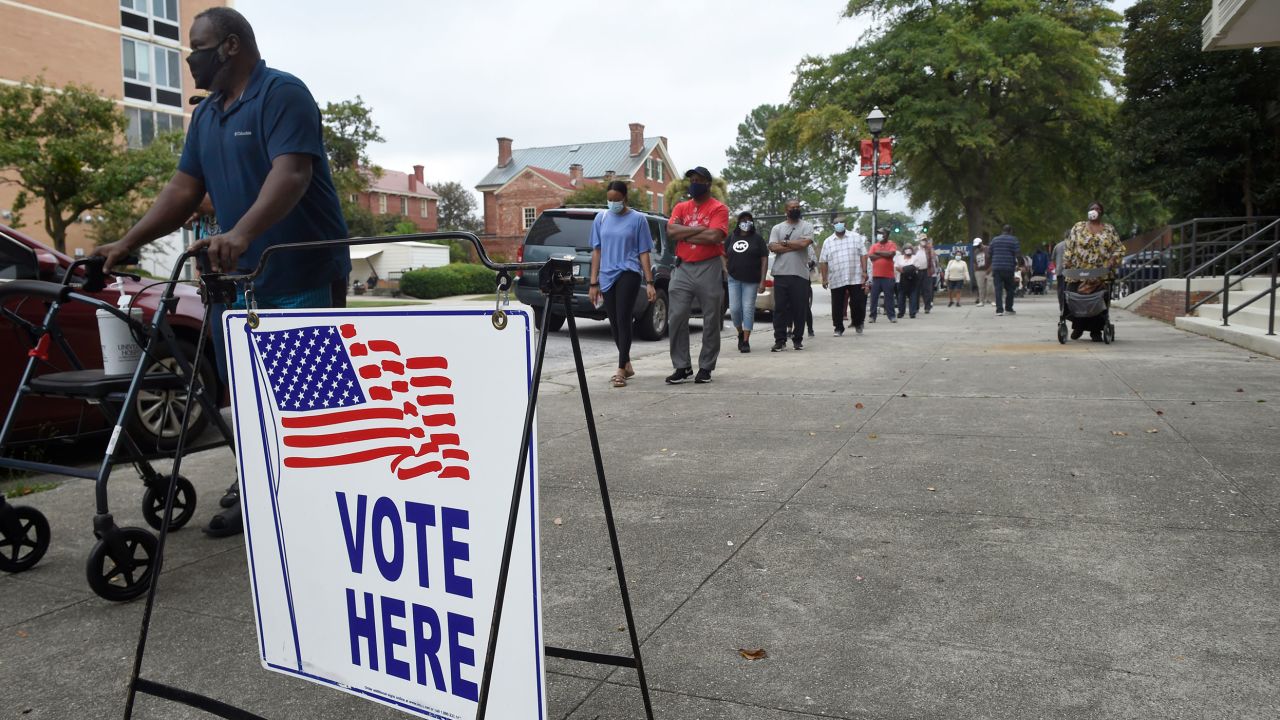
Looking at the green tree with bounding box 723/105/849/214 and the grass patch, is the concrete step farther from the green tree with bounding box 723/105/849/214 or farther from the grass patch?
the green tree with bounding box 723/105/849/214

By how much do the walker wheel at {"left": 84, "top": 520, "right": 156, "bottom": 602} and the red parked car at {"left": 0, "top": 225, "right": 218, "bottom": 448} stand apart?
5.68ft

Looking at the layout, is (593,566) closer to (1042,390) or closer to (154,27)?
(1042,390)

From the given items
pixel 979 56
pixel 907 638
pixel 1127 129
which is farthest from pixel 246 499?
Answer: pixel 979 56

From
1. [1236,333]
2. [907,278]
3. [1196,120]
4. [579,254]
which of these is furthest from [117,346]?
[1196,120]

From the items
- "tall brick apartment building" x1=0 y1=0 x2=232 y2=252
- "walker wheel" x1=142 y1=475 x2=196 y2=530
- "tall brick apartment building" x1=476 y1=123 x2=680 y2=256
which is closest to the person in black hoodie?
"walker wheel" x1=142 y1=475 x2=196 y2=530

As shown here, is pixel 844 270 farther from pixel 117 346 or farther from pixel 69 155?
pixel 69 155

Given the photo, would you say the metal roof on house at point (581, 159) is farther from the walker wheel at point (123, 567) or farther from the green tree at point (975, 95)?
the walker wheel at point (123, 567)

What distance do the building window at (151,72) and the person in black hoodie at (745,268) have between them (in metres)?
40.7

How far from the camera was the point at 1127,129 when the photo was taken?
2577 cm

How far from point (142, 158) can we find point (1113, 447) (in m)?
30.5

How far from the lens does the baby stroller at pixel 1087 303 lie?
11.2 metres

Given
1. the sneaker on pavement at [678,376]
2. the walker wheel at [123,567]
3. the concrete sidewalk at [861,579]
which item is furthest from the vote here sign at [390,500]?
the sneaker on pavement at [678,376]

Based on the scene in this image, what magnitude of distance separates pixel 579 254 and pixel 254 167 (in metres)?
9.60

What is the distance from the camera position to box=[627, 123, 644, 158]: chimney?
8456 centimetres
